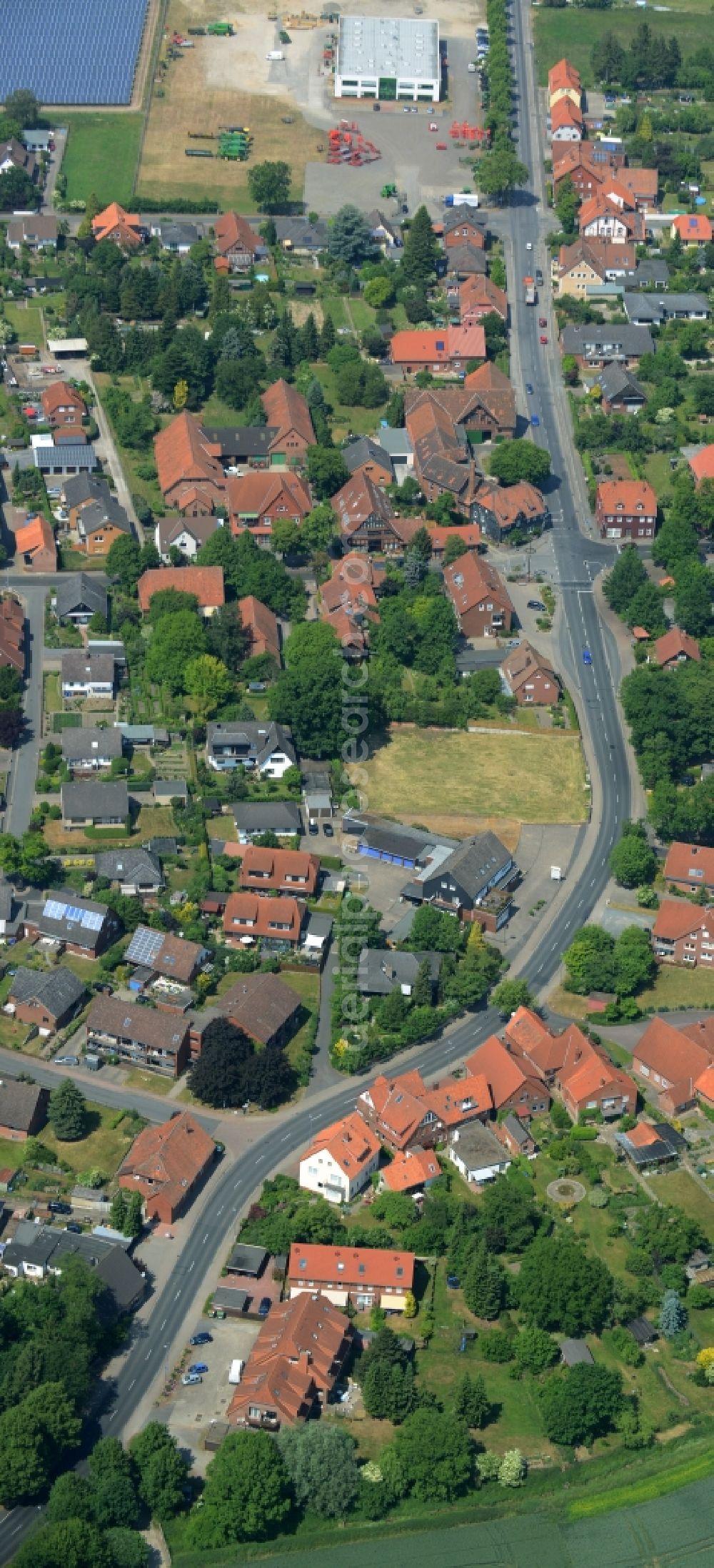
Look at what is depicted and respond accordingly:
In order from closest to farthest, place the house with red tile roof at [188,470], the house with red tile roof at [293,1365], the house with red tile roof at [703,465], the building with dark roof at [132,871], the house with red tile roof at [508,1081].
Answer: the house with red tile roof at [293,1365]
the house with red tile roof at [508,1081]
the building with dark roof at [132,871]
the house with red tile roof at [188,470]
the house with red tile roof at [703,465]

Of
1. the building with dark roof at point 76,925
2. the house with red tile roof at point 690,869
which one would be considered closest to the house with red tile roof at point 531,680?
the house with red tile roof at point 690,869

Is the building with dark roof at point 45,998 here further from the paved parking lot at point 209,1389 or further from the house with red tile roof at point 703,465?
the house with red tile roof at point 703,465

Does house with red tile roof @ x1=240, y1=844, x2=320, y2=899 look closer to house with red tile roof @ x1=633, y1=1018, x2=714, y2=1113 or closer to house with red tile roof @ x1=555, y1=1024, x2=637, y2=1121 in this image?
house with red tile roof @ x1=555, y1=1024, x2=637, y2=1121

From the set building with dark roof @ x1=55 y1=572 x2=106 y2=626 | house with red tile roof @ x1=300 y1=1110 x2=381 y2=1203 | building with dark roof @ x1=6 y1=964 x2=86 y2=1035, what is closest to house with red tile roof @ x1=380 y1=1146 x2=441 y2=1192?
house with red tile roof @ x1=300 y1=1110 x2=381 y2=1203

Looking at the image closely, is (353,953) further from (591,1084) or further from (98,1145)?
(98,1145)

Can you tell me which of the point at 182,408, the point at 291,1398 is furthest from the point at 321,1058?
the point at 182,408

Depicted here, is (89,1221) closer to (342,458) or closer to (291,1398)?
(291,1398)
